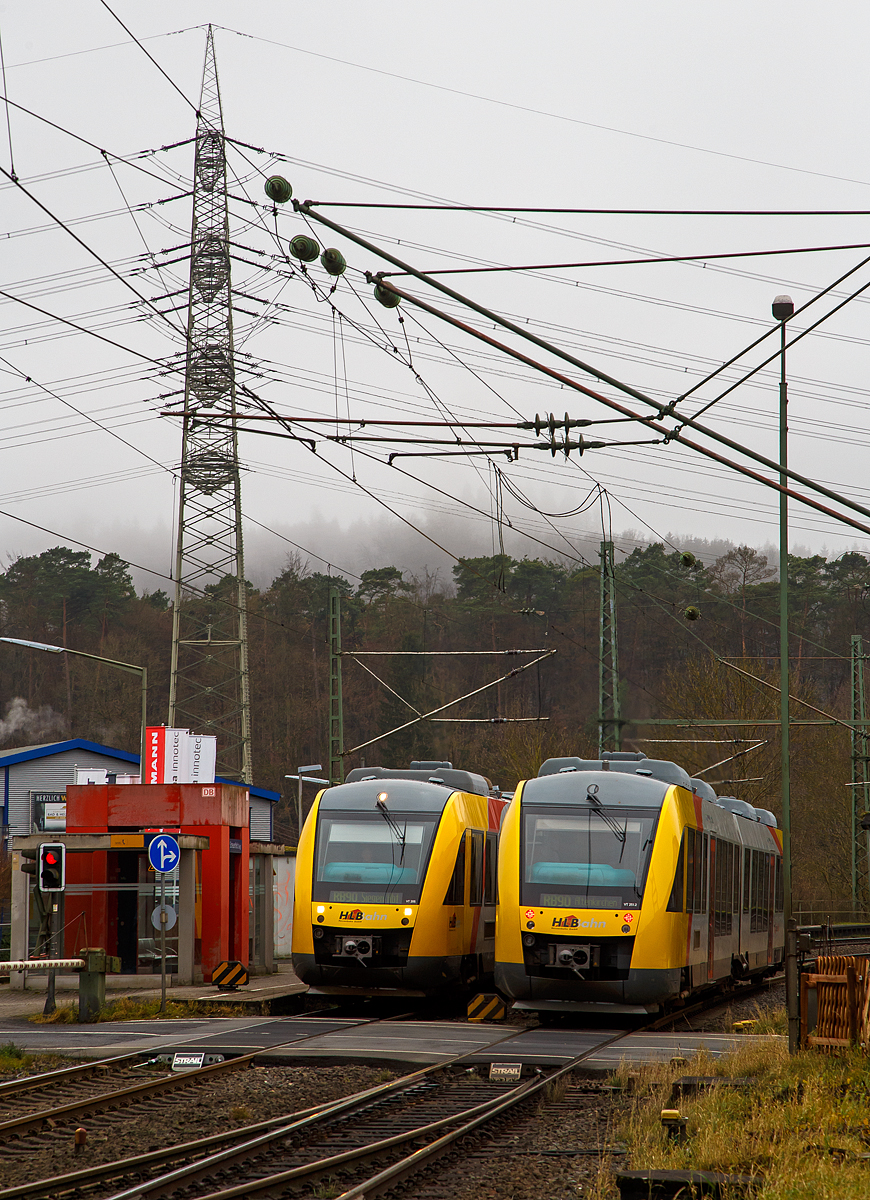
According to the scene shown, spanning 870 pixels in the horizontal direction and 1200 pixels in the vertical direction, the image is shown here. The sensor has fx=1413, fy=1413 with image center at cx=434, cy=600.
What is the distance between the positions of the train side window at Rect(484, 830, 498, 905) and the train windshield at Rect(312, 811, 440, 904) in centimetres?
236

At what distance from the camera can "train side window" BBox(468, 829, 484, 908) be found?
19.8 metres

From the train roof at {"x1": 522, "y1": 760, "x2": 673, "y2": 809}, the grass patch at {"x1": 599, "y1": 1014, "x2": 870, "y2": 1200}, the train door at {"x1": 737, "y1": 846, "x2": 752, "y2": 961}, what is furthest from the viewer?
the train door at {"x1": 737, "y1": 846, "x2": 752, "y2": 961}

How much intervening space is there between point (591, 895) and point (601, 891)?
129mm

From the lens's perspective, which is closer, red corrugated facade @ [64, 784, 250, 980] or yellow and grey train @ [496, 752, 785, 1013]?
yellow and grey train @ [496, 752, 785, 1013]

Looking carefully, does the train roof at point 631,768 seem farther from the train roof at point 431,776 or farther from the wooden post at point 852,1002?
the wooden post at point 852,1002

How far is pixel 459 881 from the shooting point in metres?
19.1

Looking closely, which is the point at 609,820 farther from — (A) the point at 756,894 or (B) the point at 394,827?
(A) the point at 756,894

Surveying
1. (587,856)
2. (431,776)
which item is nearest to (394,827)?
(431,776)

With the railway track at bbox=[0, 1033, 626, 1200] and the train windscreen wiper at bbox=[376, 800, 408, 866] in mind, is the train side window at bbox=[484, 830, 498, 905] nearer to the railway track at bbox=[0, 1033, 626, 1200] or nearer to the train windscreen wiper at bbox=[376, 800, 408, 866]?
the train windscreen wiper at bbox=[376, 800, 408, 866]

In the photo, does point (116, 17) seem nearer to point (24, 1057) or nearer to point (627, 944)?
point (24, 1057)

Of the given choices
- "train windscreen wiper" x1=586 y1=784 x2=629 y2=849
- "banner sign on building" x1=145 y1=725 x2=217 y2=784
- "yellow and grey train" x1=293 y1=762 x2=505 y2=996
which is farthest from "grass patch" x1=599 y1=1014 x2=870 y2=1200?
"banner sign on building" x1=145 y1=725 x2=217 y2=784

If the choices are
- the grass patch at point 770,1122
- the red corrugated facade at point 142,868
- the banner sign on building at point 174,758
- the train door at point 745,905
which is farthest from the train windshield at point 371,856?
the banner sign on building at point 174,758

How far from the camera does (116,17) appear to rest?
13.1 meters

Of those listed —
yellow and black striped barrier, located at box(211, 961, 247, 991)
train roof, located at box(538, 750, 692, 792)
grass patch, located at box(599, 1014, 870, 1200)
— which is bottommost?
yellow and black striped barrier, located at box(211, 961, 247, 991)
